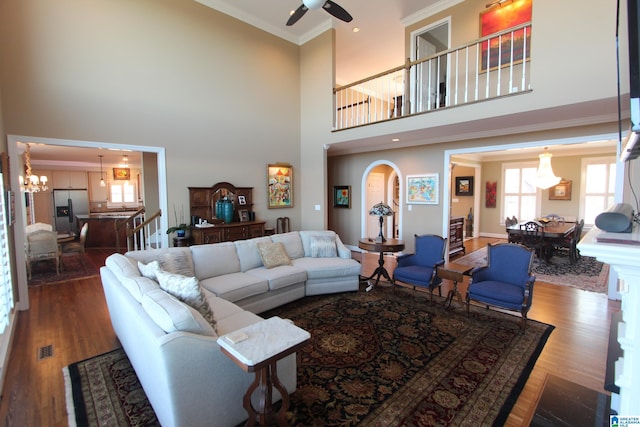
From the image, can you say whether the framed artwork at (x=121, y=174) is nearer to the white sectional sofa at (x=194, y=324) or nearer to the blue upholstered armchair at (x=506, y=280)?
the white sectional sofa at (x=194, y=324)

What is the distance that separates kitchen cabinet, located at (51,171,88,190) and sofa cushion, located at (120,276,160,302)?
10.4 metres

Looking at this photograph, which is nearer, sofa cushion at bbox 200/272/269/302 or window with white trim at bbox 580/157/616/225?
sofa cushion at bbox 200/272/269/302

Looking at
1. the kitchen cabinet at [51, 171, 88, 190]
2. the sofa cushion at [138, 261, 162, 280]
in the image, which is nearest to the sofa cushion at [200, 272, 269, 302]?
the sofa cushion at [138, 261, 162, 280]

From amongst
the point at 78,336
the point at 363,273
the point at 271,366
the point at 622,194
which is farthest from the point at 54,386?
the point at 622,194

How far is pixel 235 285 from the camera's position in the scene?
3.48 meters

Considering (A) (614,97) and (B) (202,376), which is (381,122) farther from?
(B) (202,376)

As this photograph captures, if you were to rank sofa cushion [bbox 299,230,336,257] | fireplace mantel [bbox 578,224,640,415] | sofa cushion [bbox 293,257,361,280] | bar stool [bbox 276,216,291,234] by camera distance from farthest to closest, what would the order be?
bar stool [bbox 276,216,291,234] < sofa cushion [bbox 299,230,336,257] < sofa cushion [bbox 293,257,361,280] < fireplace mantel [bbox 578,224,640,415]

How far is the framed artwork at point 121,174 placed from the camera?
1102cm

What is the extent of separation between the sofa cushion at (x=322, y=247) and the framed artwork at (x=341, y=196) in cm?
324

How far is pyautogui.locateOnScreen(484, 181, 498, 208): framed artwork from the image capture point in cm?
975

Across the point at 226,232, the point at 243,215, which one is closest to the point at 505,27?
the point at 243,215

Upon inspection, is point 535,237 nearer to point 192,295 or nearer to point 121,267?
point 192,295

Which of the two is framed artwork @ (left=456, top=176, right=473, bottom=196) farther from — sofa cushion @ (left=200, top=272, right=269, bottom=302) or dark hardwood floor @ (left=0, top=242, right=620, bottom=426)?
sofa cushion @ (left=200, top=272, right=269, bottom=302)

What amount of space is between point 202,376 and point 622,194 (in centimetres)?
551
